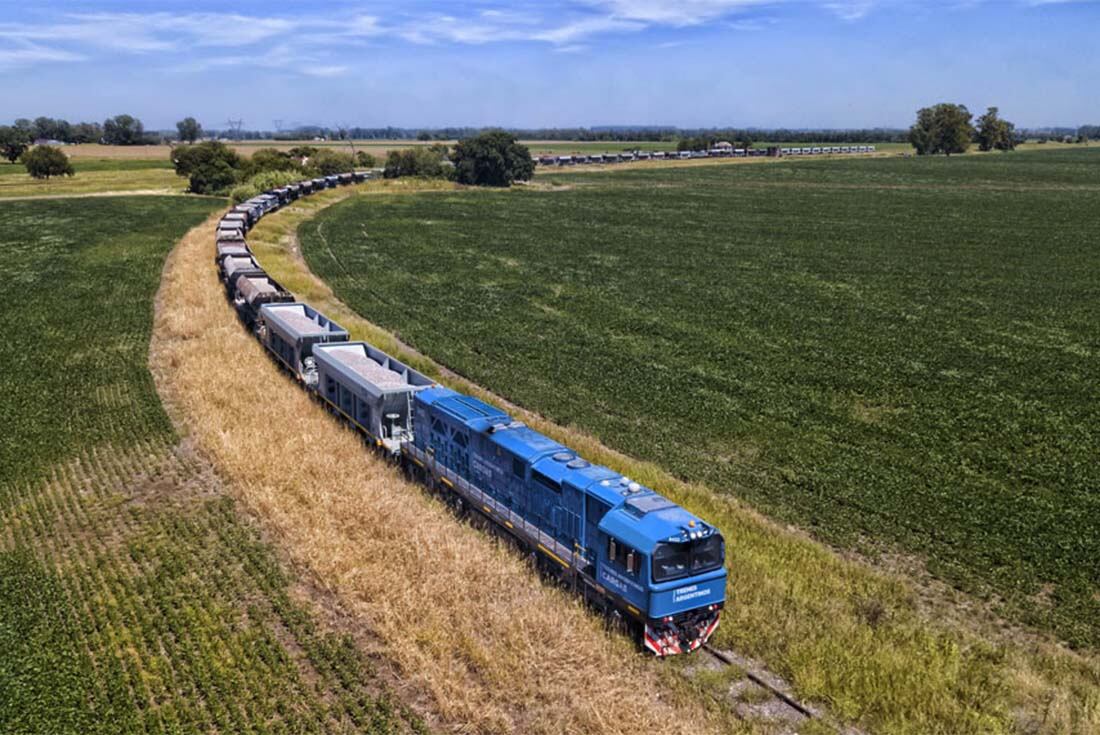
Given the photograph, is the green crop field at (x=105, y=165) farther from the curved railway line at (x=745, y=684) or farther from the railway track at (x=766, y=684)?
the railway track at (x=766, y=684)

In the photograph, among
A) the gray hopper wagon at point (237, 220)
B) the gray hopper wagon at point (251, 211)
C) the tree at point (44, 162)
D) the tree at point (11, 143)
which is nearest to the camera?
the gray hopper wagon at point (237, 220)

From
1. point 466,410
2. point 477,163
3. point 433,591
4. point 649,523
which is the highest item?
point 477,163

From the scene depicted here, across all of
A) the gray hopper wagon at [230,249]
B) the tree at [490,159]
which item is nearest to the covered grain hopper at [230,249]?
the gray hopper wagon at [230,249]

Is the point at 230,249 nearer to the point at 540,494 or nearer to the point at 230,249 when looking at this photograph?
the point at 230,249

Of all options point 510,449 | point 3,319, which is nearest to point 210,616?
point 510,449

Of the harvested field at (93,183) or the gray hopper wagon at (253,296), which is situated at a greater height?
the harvested field at (93,183)

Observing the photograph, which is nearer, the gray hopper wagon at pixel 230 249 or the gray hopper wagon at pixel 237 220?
the gray hopper wagon at pixel 230 249

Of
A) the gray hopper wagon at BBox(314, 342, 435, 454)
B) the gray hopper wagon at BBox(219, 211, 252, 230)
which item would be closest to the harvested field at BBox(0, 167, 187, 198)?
the gray hopper wagon at BBox(219, 211, 252, 230)

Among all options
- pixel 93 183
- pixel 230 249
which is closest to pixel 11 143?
pixel 93 183
